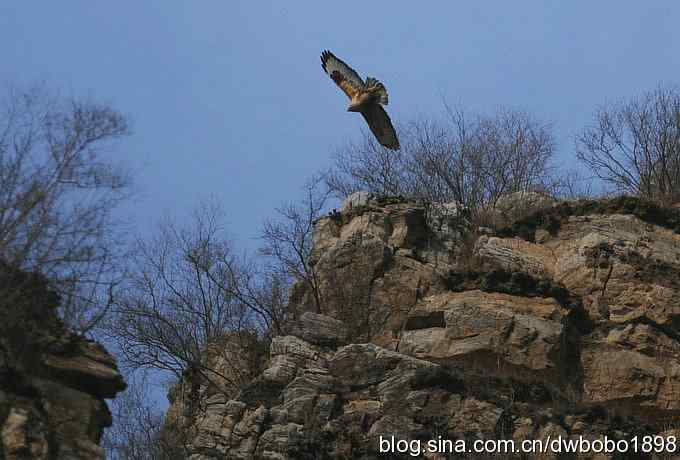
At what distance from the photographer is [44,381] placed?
12.7 metres

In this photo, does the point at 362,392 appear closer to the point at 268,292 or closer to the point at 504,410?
the point at 504,410

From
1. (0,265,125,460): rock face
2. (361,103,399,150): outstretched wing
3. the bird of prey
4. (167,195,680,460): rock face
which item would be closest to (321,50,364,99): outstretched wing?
the bird of prey

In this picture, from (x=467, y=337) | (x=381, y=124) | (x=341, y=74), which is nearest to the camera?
(x=467, y=337)

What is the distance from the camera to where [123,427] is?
24.2 m

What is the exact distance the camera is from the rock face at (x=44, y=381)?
1196 centimetres

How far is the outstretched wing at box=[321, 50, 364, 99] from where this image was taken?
798 inches

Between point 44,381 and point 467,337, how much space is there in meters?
8.75

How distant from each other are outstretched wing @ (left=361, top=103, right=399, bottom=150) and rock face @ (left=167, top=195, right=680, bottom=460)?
2.07 metres

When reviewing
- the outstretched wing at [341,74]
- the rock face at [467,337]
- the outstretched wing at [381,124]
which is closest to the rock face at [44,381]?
the rock face at [467,337]

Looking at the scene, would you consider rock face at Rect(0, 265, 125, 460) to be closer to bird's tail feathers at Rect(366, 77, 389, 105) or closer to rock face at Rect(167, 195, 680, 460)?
rock face at Rect(167, 195, 680, 460)

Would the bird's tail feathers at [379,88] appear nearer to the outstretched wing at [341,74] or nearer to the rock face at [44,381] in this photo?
the outstretched wing at [341,74]

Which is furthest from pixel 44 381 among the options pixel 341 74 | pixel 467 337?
pixel 341 74

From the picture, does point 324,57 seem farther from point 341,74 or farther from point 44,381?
point 44,381

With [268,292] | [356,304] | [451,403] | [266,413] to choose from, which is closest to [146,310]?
[268,292]
